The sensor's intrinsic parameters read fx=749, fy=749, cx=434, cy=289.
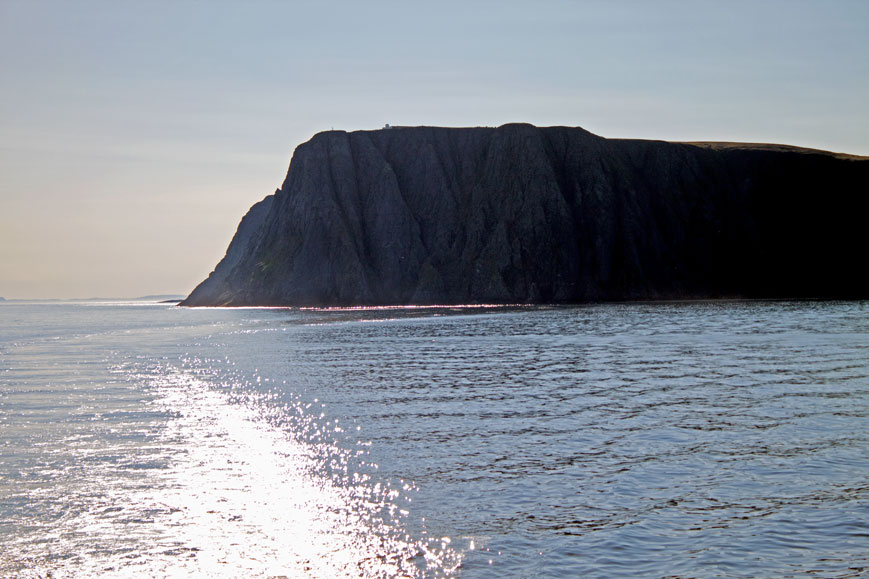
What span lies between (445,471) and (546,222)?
124 meters

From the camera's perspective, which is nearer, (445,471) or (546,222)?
(445,471)

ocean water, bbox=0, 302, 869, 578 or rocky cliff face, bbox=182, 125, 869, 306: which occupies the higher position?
rocky cliff face, bbox=182, 125, 869, 306

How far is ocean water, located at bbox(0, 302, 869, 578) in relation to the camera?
11.3 m

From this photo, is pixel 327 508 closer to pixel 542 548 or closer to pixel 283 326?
pixel 542 548

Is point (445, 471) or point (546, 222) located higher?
point (546, 222)

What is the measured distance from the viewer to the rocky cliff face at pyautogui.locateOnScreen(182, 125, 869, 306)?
134750mm

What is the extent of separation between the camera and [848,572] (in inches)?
405

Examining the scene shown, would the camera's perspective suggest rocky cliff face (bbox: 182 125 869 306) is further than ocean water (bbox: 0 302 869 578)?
Yes

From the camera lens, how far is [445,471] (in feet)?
53.8

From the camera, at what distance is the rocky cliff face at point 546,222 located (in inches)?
5305

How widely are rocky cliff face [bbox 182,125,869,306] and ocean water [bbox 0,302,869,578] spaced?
98110 mm

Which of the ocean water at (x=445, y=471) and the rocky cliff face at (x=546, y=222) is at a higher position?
the rocky cliff face at (x=546, y=222)

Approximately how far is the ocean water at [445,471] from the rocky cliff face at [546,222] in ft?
322

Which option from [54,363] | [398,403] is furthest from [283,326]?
[398,403]
